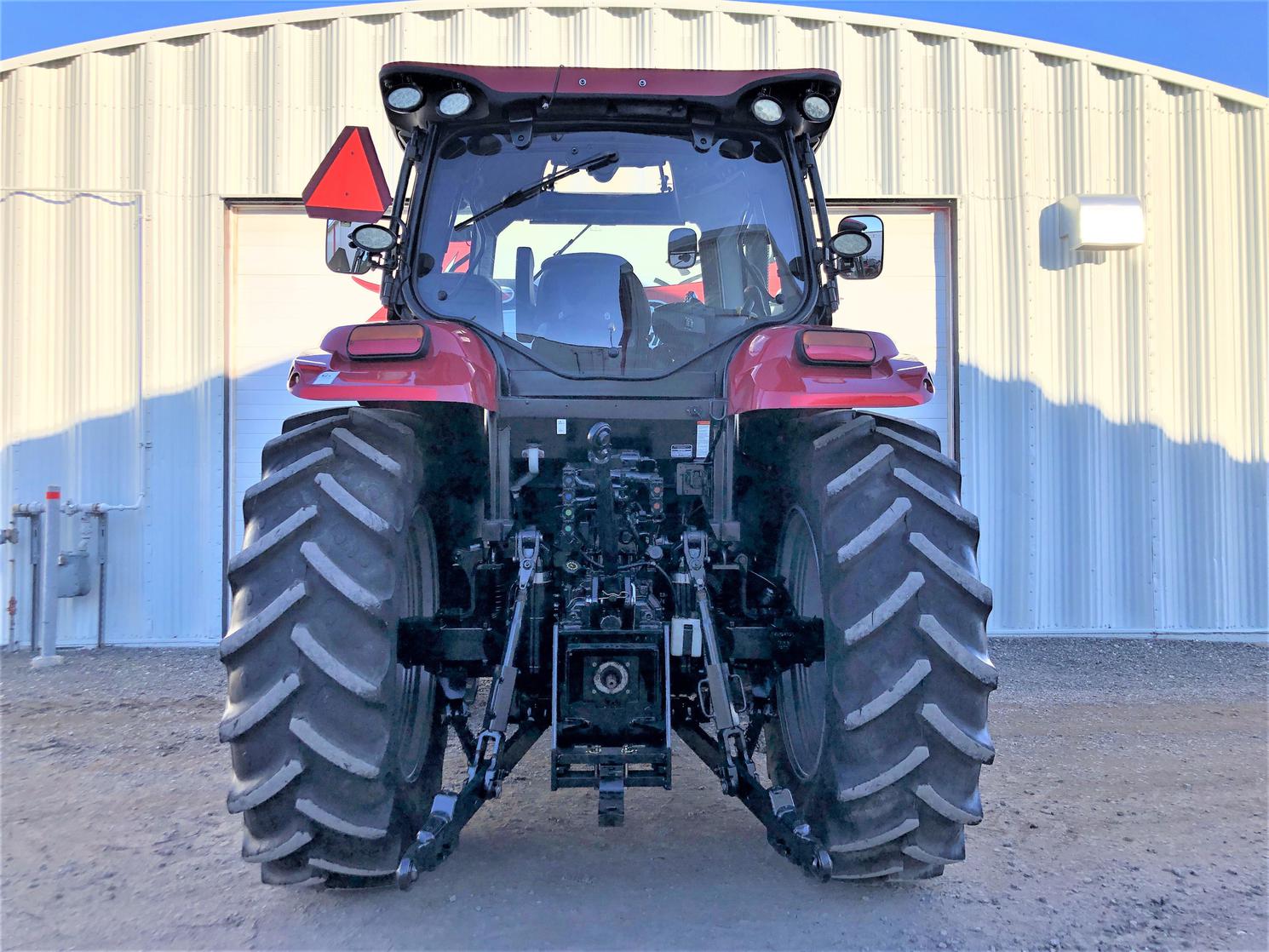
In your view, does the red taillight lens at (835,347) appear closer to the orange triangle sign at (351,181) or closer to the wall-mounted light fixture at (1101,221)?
the orange triangle sign at (351,181)

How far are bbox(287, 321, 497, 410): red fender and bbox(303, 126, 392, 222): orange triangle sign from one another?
297 centimetres

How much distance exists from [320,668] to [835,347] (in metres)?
1.65

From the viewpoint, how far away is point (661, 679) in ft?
9.22

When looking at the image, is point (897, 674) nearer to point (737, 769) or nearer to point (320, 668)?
point (737, 769)

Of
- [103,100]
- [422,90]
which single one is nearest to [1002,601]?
[422,90]

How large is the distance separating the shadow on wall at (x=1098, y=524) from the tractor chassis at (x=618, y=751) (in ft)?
17.7

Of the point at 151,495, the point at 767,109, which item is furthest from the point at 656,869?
the point at 151,495

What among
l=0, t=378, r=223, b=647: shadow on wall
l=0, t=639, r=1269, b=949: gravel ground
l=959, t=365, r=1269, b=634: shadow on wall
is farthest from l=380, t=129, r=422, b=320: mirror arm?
l=959, t=365, r=1269, b=634: shadow on wall

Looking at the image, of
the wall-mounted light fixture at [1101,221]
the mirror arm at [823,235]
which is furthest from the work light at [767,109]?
the wall-mounted light fixture at [1101,221]

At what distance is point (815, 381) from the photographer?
2869 mm

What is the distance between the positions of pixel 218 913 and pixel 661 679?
4.75 feet

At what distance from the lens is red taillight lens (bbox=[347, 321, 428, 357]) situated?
2.80m

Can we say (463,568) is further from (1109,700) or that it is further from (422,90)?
(1109,700)

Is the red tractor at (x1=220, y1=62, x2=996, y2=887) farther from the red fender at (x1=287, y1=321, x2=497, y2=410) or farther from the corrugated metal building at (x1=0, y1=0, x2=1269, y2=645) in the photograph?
the corrugated metal building at (x1=0, y1=0, x2=1269, y2=645)
